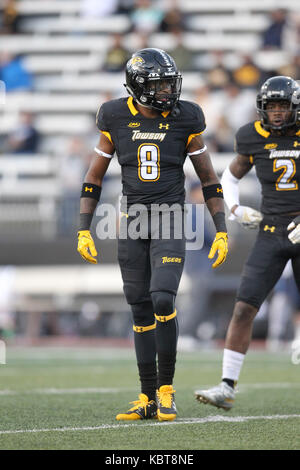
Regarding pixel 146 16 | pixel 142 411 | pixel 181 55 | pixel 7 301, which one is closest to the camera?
pixel 142 411

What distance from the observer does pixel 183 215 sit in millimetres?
4734

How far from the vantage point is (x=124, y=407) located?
5.05 metres

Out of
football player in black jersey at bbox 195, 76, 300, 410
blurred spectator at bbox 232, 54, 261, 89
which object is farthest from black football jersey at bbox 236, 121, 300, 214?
blurred spectator at bbox 232, 54, 261, 89

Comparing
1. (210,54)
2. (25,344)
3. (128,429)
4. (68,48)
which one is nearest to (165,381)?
(128,429)

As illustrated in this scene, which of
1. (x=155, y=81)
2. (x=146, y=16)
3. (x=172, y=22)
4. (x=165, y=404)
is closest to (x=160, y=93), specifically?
(x=155, y=81)

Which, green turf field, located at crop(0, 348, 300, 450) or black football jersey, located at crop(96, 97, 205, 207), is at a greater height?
black football jersey, located at crop(96, 97, 205, 207)

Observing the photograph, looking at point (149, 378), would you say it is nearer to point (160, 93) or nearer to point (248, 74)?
point (160, 93)

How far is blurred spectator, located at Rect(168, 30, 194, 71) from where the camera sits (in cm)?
1384

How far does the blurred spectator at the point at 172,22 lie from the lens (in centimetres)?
1453

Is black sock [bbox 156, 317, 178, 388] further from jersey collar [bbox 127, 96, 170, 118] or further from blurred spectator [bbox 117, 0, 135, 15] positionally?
blurred spectator [bbox 117, 0, 135, 15]

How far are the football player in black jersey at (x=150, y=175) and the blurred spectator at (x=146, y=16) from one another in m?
10.1

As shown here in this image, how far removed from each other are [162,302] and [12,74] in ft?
34.6

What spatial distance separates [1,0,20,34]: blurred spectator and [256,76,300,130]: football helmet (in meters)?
11.4
